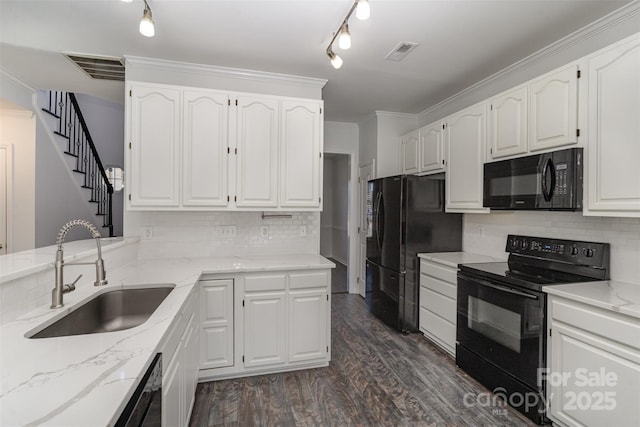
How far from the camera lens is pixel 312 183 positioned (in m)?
2.84

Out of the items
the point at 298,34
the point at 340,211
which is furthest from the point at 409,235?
the point at 340,211

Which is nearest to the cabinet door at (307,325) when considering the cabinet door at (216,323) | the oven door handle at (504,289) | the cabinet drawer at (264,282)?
the cabinet drawer at (264,282)

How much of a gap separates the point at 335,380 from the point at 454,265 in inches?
55.7

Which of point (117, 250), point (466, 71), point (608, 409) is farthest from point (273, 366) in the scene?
point (466, 71)

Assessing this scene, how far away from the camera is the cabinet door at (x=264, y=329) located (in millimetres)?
2387

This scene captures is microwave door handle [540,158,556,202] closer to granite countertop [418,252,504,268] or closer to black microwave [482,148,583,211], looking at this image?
black microwave [482,148,583,211]

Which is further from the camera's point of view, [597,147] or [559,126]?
[559,126]

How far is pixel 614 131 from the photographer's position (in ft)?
5.85

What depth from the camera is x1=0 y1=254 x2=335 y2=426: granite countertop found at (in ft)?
2.44

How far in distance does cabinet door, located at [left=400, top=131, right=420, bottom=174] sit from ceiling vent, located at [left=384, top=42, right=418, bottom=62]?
117 centimetres

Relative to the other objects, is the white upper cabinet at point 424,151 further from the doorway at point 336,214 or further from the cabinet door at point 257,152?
the doorway at point 336,214

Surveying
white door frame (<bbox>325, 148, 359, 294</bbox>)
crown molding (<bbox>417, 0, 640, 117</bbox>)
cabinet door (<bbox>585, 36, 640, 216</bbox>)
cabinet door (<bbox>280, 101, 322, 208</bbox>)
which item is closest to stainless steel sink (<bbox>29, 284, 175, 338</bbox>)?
cabinet door (<bbox>280, 101, 322, 208</bbox>)

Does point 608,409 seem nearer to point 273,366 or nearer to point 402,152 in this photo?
point 273,366

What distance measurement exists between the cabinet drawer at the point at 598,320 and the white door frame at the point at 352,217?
304 centimetres
